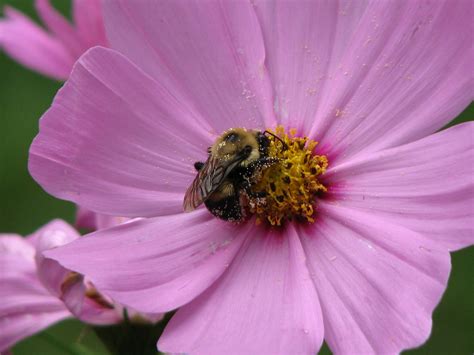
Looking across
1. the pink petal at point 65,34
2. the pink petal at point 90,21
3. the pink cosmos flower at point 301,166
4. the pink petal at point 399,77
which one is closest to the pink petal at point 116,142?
the pink cosmos flower at point 301,166

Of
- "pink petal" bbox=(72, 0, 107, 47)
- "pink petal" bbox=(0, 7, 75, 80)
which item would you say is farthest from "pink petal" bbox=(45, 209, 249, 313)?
"pink petal" bbox=(0, 7, 75, 80)

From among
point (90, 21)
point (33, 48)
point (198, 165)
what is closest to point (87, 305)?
point (198, 165)

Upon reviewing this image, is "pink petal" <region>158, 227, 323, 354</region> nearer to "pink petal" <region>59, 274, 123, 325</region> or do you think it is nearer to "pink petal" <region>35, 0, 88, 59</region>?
"pink petal" <region>59, 274, 123, 325</region>

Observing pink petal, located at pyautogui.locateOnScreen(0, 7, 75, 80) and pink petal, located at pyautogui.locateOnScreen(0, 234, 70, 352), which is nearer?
pink petal, located at pyautogui.locateOnScreen(0, 234, 70, 352)

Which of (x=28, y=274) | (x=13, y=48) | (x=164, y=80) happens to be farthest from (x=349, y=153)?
(x=13, y=48)

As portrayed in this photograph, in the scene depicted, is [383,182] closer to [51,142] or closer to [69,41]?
[51,142]

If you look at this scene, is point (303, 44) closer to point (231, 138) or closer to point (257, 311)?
point (231, 138)
